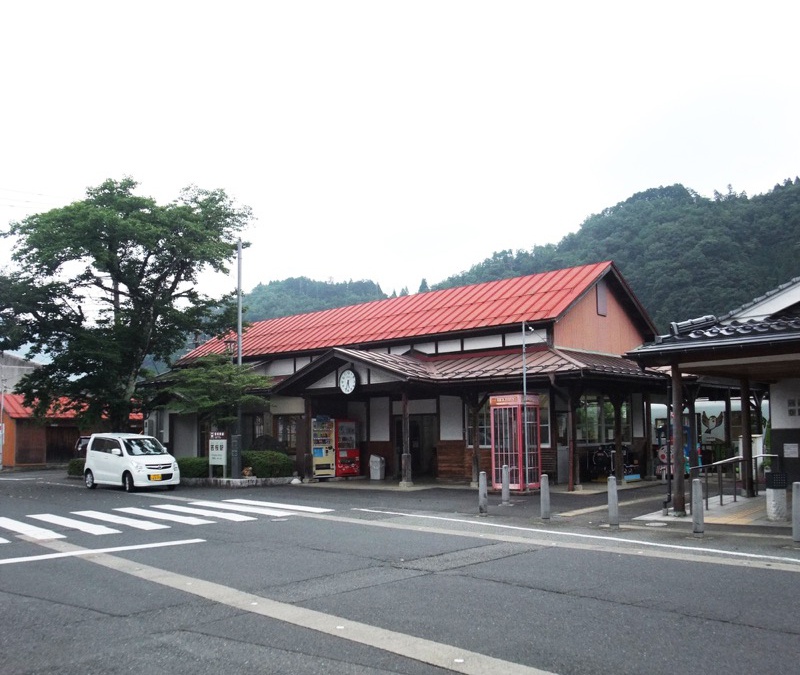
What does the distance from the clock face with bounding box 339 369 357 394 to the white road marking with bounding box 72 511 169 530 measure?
8.44 metres

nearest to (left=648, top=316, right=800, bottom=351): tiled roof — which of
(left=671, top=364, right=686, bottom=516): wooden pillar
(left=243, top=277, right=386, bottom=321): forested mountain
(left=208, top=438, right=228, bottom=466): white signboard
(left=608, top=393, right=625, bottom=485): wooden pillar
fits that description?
(left=671, top=364, right=686, bottom=516): wooden pillar

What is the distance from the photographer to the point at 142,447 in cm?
2294

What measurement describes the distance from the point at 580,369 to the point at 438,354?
6778 mm

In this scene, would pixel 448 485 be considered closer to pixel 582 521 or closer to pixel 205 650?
pixel 582 521

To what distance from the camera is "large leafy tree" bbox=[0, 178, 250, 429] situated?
2603 cm

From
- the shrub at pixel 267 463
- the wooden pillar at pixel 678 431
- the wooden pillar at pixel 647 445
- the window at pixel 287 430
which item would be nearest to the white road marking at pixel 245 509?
the shrub at pixel 267 463

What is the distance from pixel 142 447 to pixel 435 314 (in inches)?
420

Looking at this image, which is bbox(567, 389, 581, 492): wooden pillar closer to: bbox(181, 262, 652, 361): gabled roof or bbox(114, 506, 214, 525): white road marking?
bbox(181, 262, 652, 361): gabled roof

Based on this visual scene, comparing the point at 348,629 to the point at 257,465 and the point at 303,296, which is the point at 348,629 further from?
the point at 303,296

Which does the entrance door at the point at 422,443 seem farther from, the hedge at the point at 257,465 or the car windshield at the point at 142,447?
the car windshield at the point at 142,447

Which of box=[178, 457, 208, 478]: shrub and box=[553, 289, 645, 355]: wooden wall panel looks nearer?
box=[553, 289, 645, 355]: wooden wall panel

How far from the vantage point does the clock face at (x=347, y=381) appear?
2290 centimetres

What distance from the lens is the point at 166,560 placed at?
1029 cm

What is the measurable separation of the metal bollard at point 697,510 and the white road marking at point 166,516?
28.8ft
